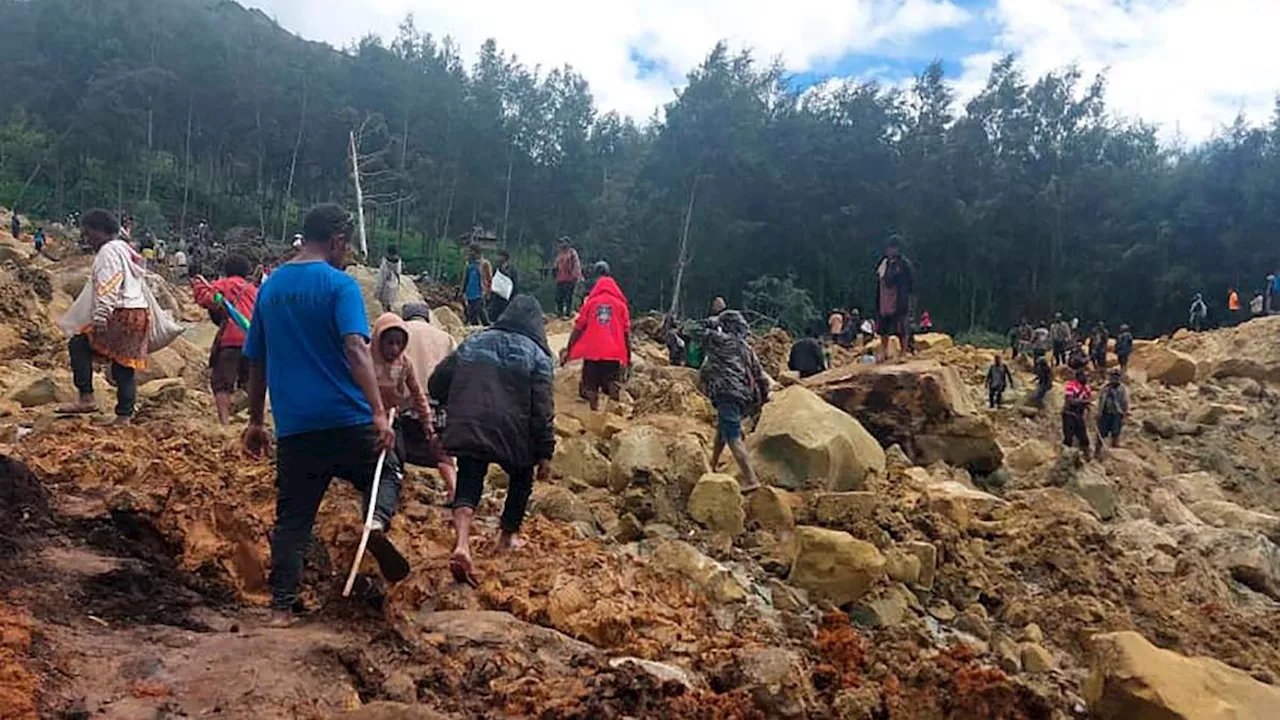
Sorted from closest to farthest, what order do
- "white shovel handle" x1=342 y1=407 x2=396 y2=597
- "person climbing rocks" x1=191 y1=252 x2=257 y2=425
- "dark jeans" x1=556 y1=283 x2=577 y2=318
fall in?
1. "white shovel handle" x1=342 y1=407 x2=396 y2=597
2. "person climbing rocks" x1=191 y1=252 x2=257 y2=425
3. "dark jeans" x1=556 y1=283 x2=577 y2=318

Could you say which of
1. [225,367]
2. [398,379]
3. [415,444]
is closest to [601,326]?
[225,367]

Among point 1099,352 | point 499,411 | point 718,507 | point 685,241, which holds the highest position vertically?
point 685,241

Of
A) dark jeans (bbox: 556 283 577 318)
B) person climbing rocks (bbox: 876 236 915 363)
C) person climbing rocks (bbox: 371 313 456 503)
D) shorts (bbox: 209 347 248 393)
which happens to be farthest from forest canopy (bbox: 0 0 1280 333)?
person climbing rocks (bbox: 371 313 456 503)

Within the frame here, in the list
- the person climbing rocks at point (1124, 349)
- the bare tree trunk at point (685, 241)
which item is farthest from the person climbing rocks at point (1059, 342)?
the bare tree trunk at point (685, 241)

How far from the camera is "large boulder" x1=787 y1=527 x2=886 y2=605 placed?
564 centimetres

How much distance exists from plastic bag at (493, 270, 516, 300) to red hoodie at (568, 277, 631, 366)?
296 centimetres

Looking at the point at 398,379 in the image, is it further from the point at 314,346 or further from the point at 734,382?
the point at 734,382

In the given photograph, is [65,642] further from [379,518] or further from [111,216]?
[111,216]

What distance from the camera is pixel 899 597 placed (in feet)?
19.2

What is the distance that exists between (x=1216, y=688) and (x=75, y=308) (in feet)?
20.3

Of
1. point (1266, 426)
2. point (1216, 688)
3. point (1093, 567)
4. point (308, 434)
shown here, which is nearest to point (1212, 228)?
point (1266, 426)

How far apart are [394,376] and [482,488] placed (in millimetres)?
676

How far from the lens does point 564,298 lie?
52.0 ft

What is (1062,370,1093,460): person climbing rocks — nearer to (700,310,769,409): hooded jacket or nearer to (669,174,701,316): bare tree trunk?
(700,310,769,409): hooded jacket
